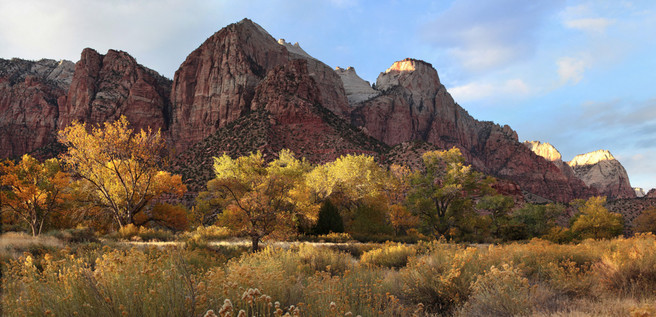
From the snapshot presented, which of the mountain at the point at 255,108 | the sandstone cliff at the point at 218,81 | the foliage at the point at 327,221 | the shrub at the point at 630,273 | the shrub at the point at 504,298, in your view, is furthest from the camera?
the sandstone cliff at the point at 218,81

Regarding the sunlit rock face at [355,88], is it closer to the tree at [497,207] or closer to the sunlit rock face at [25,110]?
the tree at [497,207]

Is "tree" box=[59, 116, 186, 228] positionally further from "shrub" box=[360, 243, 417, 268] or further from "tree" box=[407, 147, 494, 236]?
"tree" box=[407, 147, 494, 236]

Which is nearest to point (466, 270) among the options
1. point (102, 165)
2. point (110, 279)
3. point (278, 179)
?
point (110, 279)

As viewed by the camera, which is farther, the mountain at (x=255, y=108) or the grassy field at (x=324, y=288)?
the mountain at (x=255, y=108)

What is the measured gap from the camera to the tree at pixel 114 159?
18719 mm

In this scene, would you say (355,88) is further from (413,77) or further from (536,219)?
(536,219)

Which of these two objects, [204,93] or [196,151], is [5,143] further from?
[196,151]

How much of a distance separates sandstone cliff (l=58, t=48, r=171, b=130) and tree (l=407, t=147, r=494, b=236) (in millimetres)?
96209

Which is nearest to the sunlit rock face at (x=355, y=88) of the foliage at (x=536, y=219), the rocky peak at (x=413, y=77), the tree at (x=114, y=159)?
the rocky peak at (x=413, y=77)

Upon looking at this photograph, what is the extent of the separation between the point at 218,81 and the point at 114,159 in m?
87.7

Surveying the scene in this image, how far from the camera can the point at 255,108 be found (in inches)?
3179

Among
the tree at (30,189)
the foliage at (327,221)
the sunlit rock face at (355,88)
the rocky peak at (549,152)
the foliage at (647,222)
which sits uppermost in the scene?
the sunlit rock face at (355,88)

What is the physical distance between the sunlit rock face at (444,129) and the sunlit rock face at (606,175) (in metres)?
29.5

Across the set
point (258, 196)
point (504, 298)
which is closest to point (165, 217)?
point (258, 196)
